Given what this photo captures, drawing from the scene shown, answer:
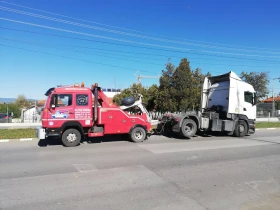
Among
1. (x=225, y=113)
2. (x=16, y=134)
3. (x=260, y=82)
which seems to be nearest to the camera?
(x=16, y=134)

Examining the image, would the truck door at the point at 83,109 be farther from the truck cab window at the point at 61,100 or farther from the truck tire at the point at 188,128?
the truck tire at the point at 188,128

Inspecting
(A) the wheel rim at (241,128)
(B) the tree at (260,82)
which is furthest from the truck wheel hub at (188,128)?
(B) the tree at (260,82)

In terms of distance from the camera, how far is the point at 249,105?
14391mm

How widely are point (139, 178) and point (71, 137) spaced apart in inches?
205

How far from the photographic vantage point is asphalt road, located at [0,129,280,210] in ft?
14.7

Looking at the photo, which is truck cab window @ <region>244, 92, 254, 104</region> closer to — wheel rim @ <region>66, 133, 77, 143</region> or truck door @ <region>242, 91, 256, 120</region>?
truck door @ <region>242, 91, 256, 120</region>

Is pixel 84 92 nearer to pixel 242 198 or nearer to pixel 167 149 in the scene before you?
pixel 167 149

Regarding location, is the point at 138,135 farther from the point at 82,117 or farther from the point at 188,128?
the point at 188,128

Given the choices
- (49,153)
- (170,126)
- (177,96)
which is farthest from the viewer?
(177,96)

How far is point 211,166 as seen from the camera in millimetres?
7102

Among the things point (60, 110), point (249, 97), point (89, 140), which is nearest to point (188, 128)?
point (249, 97)

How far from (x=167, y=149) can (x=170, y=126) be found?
4112mm

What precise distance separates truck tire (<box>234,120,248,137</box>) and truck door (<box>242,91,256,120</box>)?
0.64 m

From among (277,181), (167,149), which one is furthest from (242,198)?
(167,149)
